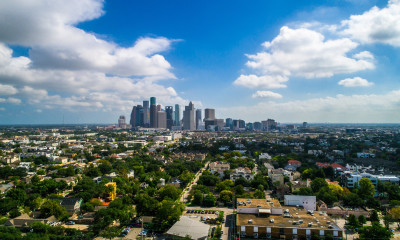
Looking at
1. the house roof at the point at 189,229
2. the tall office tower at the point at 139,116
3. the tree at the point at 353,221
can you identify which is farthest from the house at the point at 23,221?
the tall office tower at the point at 139,116

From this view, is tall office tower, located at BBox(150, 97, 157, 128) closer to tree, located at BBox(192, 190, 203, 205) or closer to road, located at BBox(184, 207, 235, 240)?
tree, located at BBox(192, 190, 203, 205)

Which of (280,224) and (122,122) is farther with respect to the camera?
(122,122)

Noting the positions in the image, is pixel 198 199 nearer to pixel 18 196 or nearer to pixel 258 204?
pixel 258 204

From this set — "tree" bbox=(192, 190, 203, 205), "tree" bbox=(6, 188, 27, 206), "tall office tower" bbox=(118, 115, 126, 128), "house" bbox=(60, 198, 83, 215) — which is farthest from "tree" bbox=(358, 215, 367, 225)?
"tall office tower" bbox=(118, 115, 126, 128)

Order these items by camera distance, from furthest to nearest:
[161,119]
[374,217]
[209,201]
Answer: [161,119] → [209,201] → [374,217]

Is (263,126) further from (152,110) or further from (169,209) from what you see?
(169,209)

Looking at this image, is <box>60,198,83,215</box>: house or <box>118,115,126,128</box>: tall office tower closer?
<box>60,198,83,215</box>: house

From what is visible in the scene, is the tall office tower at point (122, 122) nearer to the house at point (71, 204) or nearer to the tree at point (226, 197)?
the house at point (71, 204)

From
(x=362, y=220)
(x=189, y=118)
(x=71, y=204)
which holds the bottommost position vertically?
(x=362, y=220)

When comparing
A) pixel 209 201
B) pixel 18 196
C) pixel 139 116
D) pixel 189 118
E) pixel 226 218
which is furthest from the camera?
pixel 139 116

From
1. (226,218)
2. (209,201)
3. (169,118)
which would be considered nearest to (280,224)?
(226,218)
